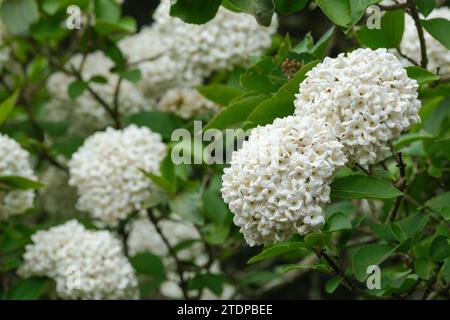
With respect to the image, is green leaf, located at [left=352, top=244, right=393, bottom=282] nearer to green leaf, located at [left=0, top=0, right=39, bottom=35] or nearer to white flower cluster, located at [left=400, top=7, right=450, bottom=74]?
white flower cluster, located at [left=400, top=7, right=450, bottom=74]

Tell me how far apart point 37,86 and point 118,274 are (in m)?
1.19

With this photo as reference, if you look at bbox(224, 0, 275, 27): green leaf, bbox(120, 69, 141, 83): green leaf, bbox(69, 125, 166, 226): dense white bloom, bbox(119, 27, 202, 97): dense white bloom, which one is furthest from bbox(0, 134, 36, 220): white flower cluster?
bbox(224, 0, 275, 27): green leaf

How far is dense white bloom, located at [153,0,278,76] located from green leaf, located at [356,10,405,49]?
0.70 metres

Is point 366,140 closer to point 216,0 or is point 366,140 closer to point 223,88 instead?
point 216,0

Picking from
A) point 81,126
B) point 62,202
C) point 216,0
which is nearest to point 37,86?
point 81,126

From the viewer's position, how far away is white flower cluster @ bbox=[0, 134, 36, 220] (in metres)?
2.29

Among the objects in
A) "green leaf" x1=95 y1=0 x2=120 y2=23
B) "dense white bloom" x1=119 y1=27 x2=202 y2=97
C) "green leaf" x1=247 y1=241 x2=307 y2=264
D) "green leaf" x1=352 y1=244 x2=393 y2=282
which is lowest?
"dense white bloom" x1=119 y1=27 x2=202 y2=97

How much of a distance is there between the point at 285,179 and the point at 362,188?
0.62 ft

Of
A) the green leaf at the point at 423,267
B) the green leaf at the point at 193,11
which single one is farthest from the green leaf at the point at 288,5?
the green leaf at the point at 423,267

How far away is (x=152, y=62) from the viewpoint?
3131 millimetres

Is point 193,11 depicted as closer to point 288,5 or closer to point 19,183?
point 288,5

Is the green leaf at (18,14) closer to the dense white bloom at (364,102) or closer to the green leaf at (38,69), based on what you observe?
the green leaf at (38,69)

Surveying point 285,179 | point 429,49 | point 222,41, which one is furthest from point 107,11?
point 285,179

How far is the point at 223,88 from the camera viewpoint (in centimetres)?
237
